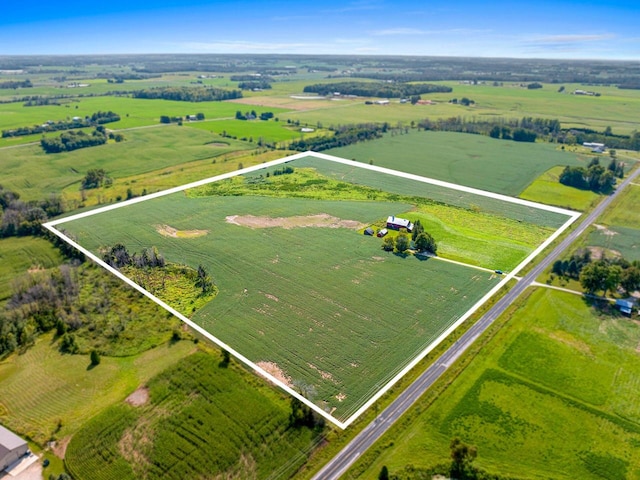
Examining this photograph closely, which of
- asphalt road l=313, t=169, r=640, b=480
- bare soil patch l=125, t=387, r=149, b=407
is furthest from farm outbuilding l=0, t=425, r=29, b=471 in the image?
asphalt road l=313, t=169, r=640, b=480

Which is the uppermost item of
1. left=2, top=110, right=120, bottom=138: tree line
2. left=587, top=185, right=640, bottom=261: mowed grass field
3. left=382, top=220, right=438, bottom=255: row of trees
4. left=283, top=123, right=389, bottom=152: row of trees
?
left=2, top=110, right=120, bottom=138: tree line

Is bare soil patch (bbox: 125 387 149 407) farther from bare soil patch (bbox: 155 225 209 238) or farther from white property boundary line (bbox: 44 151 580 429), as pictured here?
bare soil patch (bbox: 155 225 209 238)

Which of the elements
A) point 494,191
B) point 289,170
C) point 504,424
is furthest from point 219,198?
point 504,424

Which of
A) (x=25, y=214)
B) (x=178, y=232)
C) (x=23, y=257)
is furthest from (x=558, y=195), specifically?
(x=25, y=214)

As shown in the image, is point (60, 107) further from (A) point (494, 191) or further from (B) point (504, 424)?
(B) point (504, 424)

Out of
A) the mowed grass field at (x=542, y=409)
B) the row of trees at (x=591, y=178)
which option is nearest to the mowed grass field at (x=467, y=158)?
the row of trees at (x=591, y=178)

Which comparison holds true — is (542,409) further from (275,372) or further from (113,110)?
(113,110)

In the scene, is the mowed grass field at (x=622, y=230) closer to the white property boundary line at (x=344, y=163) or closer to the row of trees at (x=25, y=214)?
the white property boundary line at (x=344, y=163)
